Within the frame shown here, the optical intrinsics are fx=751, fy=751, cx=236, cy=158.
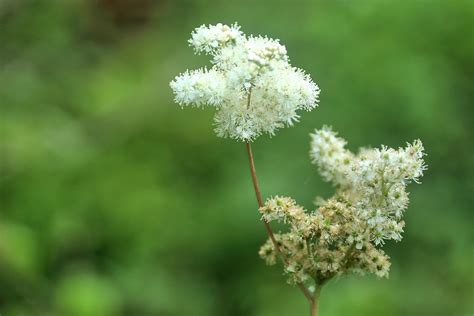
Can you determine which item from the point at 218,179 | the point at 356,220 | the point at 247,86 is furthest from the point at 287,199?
the point at 218,179

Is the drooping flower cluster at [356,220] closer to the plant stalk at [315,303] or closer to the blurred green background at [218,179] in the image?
the plant stalk at [315,303]

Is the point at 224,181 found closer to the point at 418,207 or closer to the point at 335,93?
the point at 335,93

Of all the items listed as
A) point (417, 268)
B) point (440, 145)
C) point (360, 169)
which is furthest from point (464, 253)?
point (360, 169)

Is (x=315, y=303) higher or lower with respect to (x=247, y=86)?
lower

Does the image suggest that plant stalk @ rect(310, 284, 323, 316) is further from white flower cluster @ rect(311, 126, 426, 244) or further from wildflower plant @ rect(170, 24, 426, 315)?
white flower cluster @ rect(311, 126, 426, 244)

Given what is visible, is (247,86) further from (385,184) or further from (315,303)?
(315,303)
